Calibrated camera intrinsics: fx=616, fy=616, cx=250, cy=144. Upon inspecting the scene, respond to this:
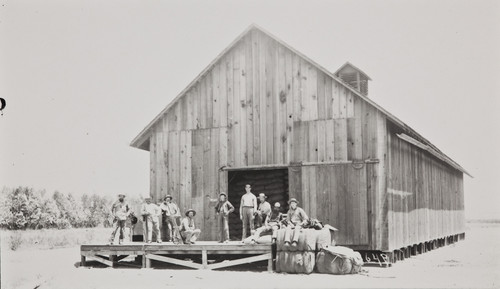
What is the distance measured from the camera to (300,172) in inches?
812

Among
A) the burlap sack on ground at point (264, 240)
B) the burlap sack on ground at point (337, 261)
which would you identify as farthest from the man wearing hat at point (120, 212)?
the burlap sack on ground at point (337, 261)

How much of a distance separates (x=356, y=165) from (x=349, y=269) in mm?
4015

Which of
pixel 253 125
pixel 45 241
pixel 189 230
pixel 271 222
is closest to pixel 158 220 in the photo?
pixel 189 230

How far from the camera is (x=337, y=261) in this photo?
1706 centimetres

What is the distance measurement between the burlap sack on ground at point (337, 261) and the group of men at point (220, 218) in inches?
42.2

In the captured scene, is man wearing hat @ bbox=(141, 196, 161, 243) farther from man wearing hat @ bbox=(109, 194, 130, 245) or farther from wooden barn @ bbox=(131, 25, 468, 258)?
wooden barn @ bbox=(131, 25, 468, 258)

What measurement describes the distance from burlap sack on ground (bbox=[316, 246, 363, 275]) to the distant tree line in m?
33.9

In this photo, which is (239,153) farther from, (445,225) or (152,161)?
(445,225)

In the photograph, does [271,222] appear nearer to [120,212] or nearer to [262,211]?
[262,211]

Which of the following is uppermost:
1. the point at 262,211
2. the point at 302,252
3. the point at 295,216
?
the point at 262,211

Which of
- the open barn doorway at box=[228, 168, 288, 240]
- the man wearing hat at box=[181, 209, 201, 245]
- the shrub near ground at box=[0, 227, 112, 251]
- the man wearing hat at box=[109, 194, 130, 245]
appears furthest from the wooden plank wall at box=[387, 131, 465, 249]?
Answer: the shrub near ground at box=[0, 227, 112, 251]

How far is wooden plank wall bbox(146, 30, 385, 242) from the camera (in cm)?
2017

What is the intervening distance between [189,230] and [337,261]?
519cm

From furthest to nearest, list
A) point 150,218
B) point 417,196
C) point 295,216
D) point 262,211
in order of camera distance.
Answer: point 417,196, point 150,218, point 262,211, point 295,216
